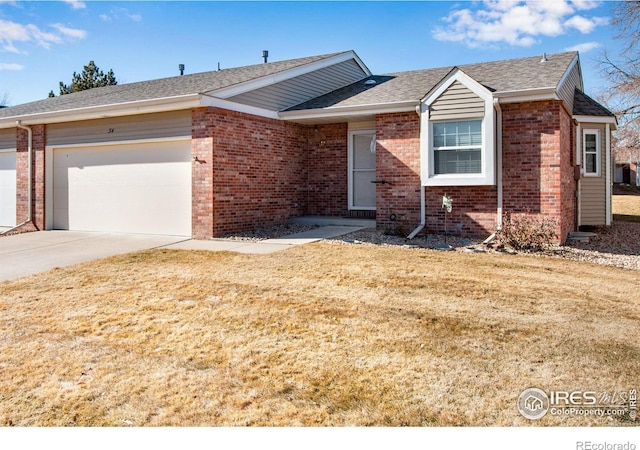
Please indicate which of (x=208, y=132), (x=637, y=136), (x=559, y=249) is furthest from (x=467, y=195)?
(x=637, y=136)

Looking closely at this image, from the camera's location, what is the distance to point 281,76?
12.2 metres

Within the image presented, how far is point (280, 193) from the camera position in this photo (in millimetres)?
12258

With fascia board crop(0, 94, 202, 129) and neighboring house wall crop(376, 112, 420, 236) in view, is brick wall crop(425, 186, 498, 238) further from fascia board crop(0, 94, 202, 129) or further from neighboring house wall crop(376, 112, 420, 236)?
fascia board crop(0, 94, 202, 129)

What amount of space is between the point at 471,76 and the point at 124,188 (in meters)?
8.82

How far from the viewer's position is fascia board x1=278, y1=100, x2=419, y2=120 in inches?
424

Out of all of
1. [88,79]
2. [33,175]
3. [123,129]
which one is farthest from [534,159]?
[88,79]

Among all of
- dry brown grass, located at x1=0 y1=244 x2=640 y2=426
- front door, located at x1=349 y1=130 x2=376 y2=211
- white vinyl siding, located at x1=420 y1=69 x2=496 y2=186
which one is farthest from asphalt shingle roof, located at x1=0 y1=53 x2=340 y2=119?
dry brown grass, located at x1=0 y1=244 x2=640 y2=426

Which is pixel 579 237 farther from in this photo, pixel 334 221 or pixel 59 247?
pixel 59 247

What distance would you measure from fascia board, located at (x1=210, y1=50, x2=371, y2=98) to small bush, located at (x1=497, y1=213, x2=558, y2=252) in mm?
6491

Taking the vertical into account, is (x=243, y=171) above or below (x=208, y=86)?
below

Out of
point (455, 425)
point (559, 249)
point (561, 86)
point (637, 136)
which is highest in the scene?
point (637, 136)

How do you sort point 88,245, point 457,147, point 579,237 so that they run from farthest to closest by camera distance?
point 579,237, point 457,147, point 88,245

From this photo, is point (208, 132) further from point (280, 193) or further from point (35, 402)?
point (35, 402)

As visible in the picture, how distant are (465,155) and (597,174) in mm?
5336
